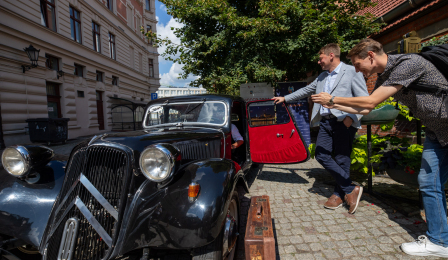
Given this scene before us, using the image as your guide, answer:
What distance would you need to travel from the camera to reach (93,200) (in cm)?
176

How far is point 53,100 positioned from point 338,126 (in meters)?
14.1

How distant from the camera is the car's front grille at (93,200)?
163 centimetres

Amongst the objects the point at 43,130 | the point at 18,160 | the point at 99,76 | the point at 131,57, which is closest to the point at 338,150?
the point at 18,160

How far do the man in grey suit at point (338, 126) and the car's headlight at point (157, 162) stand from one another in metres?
2.24

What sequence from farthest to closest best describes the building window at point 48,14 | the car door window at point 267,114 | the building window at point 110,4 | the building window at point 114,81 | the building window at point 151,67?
the building window at point 151,67, the building window at point 114,81, the building window at point 110,4, the building window at point 48,14, the car door window at point 267,114

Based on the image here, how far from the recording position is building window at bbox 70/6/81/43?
13.9 meters

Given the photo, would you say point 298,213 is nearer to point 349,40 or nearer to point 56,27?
Result: point 349,40

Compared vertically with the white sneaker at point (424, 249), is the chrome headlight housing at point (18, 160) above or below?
above

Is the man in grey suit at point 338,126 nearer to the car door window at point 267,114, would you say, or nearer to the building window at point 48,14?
the car door window at point 267,114

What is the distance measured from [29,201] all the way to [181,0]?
7.02 meters

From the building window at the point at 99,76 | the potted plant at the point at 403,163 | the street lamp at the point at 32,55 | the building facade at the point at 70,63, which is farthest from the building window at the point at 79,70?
the potted plant at the point at 403,163

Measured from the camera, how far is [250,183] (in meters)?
4.48

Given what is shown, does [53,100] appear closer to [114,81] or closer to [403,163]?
[114,81]

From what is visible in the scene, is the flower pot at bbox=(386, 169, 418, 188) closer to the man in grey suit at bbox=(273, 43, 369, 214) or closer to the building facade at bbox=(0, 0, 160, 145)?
the man in grey suit at bbox=(273, 43, 369, 214)
